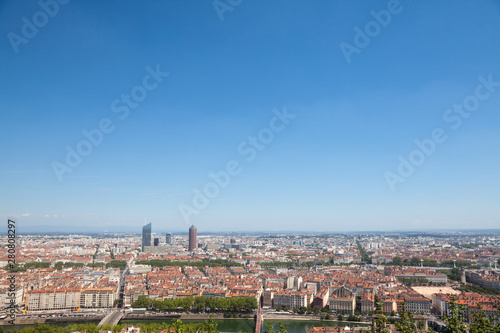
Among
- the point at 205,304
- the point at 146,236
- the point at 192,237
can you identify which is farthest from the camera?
the point at 146,236

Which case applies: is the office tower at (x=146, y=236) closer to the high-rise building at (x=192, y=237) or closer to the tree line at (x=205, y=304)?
the high-rise building at (x=192, y=237)

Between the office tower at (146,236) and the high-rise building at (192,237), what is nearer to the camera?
the high-rise building at (192,237)

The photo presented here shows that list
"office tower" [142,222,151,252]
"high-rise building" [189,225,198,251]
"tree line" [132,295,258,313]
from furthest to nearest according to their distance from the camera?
1. "office tower" [142,222,151,252]
2. "high-rise building" [189,225,198,251]
3. "tree line" [132,295,258,313]

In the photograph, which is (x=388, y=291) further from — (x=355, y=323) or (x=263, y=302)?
(x=263, y=302)

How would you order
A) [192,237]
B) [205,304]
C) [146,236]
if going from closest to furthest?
[205,304]
[192,237]
[146,236]

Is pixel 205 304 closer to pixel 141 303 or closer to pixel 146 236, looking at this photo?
pixel 141 303

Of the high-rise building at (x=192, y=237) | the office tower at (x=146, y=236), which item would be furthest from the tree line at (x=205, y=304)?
the office tower at (x=146, y=236)

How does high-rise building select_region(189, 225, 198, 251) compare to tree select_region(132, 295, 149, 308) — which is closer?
tree select_region(132, 295, 149, 308)

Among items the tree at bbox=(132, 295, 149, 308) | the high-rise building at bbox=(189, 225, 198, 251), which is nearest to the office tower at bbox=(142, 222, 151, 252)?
the high-rise building at bbox=(189, 225, 198, 251)

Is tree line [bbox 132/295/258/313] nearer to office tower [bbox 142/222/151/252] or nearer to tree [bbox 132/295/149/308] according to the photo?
tree [bbox 132/295/149/308]

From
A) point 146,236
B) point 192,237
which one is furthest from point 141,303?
point 146,236

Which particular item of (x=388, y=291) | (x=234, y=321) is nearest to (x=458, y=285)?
(x=388, y=291)

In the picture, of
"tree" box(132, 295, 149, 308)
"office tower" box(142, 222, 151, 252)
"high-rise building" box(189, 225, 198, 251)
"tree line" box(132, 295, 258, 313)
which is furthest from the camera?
"office tower" box(142, 222, 151, 252)

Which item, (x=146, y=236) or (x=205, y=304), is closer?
(x=205, y=304)
